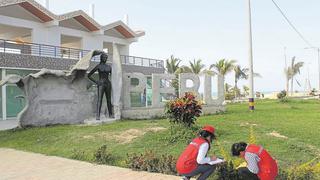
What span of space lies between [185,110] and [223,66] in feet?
131

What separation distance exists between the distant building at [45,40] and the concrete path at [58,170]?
8685mm

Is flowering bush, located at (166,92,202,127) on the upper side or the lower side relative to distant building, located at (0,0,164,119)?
lower

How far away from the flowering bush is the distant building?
750 centimetres

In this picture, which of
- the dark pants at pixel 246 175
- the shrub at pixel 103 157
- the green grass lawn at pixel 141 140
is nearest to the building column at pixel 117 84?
the green grass lawn at pixel 141 140

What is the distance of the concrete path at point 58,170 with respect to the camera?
7.33 m

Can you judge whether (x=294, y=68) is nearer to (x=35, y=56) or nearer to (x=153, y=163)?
(x=35, y=56)

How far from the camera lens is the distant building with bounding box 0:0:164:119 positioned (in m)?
21.9

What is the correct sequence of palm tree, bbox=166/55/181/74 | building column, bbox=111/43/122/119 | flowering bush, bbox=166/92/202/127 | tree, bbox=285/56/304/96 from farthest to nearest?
tree, bbox=285/56/304/96
palm tree, bbox=166/55/181/74
building column, bbox=111/43/122/119
flowering bush, bbox=166/92/202/127

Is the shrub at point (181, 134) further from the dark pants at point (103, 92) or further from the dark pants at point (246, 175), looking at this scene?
the dark pants at point (103, 92)

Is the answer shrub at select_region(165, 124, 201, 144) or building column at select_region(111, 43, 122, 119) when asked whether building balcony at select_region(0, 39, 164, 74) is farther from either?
shrub at select_region(165, 124, 201, 144)

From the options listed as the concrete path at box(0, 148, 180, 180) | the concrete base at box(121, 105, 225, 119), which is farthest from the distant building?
the concrete path at box(0, 148, 180, 180)

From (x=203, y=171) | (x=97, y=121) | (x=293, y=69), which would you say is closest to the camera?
(x=203, y=171)

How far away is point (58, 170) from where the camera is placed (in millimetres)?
8086

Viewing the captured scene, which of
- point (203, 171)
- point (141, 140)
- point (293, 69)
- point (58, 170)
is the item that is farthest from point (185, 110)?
point (293, 69)
